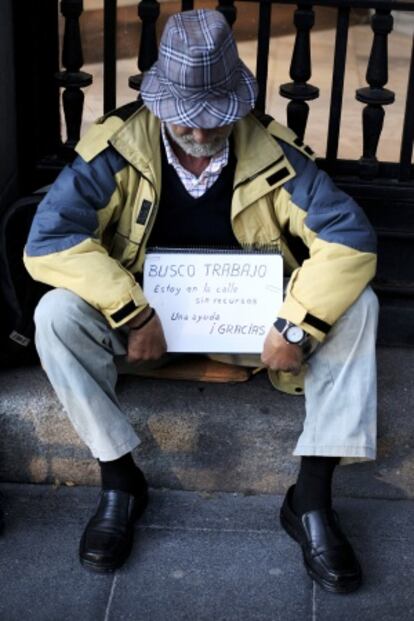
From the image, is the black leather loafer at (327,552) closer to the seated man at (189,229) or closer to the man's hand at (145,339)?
the seated man at (189,229)

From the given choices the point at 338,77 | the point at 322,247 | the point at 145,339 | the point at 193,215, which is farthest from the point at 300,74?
the point at 145,339

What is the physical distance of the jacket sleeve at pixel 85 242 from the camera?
3.38 m

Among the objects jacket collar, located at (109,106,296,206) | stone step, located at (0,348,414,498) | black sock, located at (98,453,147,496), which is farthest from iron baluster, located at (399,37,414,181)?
black sock, located at (98,453,147,496)

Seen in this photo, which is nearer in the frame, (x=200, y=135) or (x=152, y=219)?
(x=200, y=135)

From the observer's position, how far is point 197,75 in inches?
131

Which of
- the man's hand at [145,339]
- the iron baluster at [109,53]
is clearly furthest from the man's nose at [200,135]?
the iron baluster at [109,53]

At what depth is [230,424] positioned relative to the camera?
3.75 m

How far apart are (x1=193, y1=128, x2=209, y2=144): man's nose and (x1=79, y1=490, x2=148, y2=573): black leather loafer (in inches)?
38.9

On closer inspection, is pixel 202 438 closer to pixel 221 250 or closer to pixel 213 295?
pixel 213 295

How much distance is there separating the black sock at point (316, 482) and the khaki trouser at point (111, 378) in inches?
2.7

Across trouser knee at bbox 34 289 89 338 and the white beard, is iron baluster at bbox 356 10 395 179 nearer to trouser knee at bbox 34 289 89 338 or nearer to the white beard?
the white beard

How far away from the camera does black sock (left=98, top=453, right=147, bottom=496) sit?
3.53m

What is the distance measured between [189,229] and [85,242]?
1.20 feet

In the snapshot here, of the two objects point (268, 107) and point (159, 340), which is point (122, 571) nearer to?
point (159, 340)
